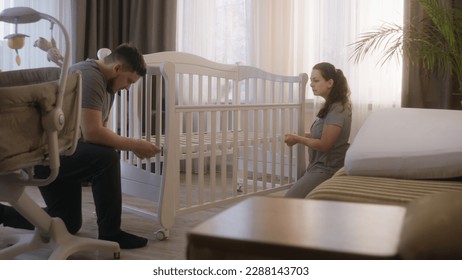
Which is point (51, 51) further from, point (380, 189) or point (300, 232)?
point (300, 232)

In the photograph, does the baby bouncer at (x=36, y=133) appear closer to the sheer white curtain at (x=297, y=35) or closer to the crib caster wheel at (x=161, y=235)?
the crib caster wheel at (x=161, y=235)

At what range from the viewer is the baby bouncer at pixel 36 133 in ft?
5.66

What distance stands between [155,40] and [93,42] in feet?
1.50

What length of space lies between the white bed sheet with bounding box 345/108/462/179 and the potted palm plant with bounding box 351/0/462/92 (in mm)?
1148

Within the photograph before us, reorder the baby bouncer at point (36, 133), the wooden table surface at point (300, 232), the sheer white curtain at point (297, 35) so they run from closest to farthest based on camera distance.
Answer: the wooden table surface at point (300, 232)
the baby bouncer at point (36, 133)
the sheer white curtain at point (297, 35)

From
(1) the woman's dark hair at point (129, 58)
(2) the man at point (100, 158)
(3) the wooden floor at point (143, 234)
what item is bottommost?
(3) the wooden floor at point (143, 234)

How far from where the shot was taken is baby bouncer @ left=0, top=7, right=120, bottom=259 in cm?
173

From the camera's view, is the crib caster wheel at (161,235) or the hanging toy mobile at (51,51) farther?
the crib caster wheel at (161,235)

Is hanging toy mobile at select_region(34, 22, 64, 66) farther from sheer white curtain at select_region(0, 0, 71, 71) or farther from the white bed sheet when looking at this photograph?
sheer white curtain at select_region(0, 0, 71, 71)

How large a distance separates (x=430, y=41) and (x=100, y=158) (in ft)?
6.74

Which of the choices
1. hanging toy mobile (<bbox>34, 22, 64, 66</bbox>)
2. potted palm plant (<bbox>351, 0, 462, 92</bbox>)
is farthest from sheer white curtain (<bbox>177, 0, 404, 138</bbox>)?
hanging toy mobile (<bbox>34, 22, 64, 66</bbox>)

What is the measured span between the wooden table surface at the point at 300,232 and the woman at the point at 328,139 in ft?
5.51

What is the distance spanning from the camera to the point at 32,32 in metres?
3.71

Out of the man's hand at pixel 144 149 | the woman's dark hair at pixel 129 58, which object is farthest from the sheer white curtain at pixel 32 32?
the man's hand at pixel 144 149
